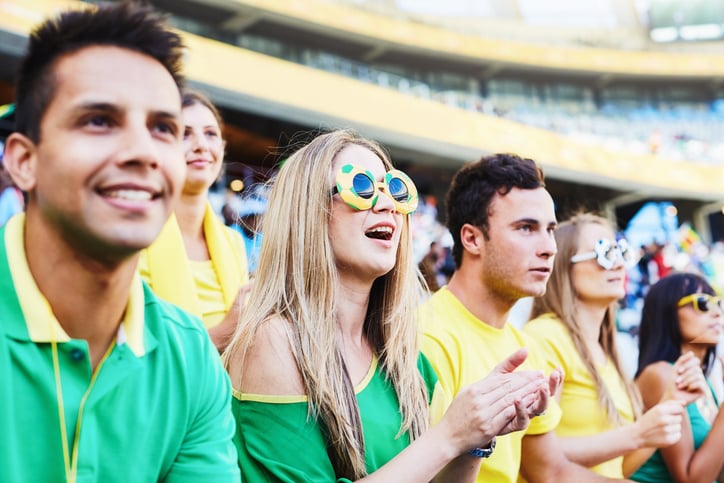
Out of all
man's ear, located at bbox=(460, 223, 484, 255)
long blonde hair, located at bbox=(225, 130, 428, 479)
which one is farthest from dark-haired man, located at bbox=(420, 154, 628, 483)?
long blonde hair, located at bbox=(225, 130, 428, 479)

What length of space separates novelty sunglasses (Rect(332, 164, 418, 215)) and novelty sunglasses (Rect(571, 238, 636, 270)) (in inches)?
62.8

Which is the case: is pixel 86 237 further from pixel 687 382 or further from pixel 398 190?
pixel 687 382

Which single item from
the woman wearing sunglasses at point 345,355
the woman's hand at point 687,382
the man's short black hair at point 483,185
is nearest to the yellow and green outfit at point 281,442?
the woman wearing sunglasses at point 345,355

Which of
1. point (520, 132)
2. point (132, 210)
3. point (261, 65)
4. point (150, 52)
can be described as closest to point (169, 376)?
point (132, 210)

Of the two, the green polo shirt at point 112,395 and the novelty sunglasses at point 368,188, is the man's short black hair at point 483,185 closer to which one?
the novelty sunglasses at point 368,188

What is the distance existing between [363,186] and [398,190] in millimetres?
139

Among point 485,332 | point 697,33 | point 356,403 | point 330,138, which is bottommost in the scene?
point 356,403

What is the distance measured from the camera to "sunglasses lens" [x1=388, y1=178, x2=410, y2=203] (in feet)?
7.30

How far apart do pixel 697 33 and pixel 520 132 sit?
760 inches

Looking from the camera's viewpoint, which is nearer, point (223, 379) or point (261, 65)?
point (223, 379)

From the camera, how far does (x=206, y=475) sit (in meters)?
1.46

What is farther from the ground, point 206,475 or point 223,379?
point 223,379

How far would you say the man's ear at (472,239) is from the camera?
2.93 metres

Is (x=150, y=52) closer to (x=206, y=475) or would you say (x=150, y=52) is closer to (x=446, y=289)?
(x=206, y=475)
